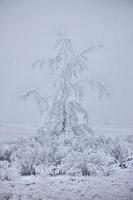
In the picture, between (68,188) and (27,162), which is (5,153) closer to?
(27,162)

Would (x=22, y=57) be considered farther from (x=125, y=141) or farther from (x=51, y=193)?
(x=51, y=193)

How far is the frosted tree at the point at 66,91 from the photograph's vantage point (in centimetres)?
644

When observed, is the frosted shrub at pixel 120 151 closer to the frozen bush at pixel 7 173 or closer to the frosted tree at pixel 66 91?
the frosted tree at pixel 66 91

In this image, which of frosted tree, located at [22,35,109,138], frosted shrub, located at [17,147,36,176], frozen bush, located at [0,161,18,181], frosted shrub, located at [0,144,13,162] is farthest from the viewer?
frosted tree, located at [22,35,109,138]

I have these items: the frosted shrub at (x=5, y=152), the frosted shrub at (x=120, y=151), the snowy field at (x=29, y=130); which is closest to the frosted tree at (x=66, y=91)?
the snowy field at (x=29, y=130)

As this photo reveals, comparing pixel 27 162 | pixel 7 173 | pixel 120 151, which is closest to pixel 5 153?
pixel 27 162

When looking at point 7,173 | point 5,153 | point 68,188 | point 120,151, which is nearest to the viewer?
point 68,188

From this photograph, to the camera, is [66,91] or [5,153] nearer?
[5,153]

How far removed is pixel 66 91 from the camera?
21.6 feet

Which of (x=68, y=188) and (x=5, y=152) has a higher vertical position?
(x=5, y=152)

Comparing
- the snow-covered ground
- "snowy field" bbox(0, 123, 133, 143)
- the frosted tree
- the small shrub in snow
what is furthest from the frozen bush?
the frosted tree

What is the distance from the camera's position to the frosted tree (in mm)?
6438

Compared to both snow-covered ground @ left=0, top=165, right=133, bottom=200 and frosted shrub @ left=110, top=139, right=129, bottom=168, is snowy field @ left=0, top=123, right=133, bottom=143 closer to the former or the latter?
frosted shrub @ left=110, top=139, right=129, bottom=168

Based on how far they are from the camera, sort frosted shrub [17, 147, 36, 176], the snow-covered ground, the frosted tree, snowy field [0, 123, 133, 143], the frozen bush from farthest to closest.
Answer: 1. the frosted tree
2. snowy field [0, 123, 133, 143]
3. frosted shrub [17, 147, 36, 176]
4. the frozen bush
5. the snow-covered ground
